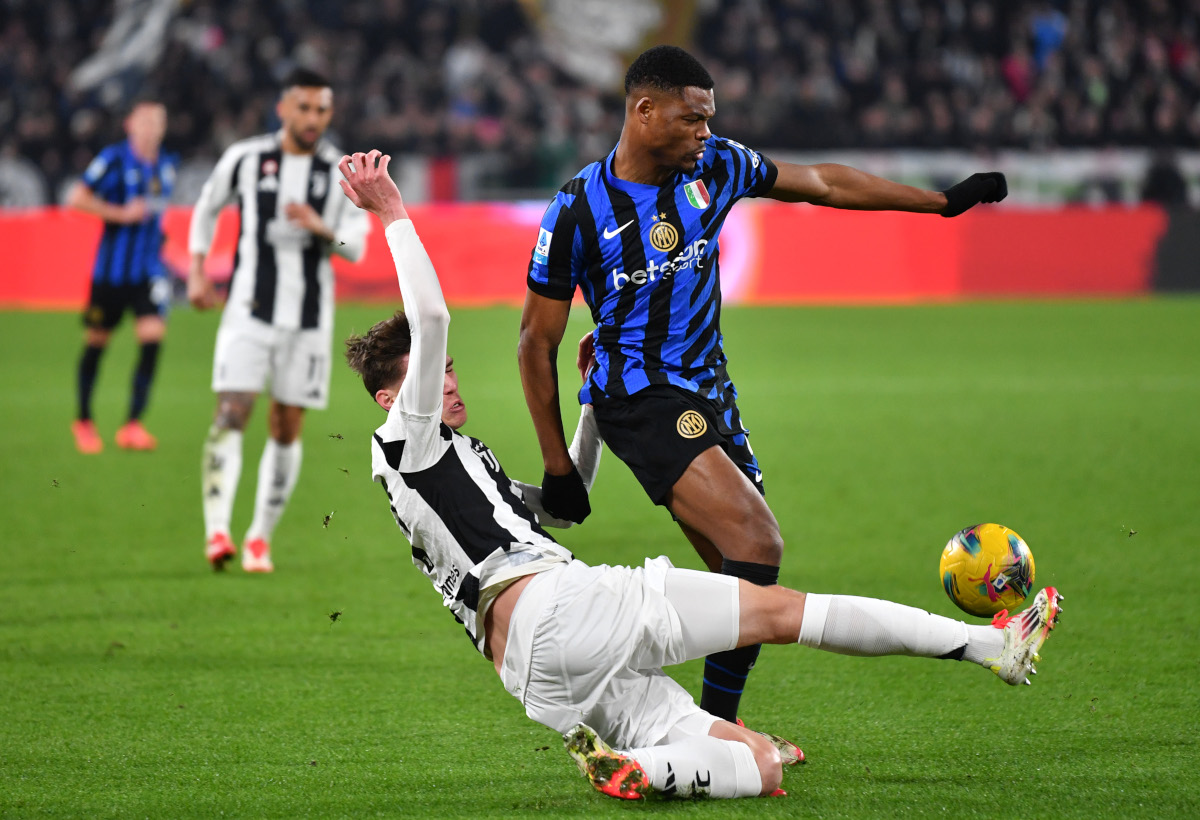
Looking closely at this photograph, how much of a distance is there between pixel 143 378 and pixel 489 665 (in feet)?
18.9

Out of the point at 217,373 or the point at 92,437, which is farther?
the point at 92,437

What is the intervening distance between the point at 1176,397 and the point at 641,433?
8747 mm

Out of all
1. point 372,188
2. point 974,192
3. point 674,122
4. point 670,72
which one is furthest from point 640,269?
point 974,192

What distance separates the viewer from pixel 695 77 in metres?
3.93

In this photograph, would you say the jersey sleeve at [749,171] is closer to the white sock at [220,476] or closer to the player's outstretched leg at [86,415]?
the white sock at [220,476]

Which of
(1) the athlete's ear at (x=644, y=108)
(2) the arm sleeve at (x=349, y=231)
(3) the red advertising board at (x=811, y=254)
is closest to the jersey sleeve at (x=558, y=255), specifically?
(1) the athlete's ear at (x=644, y=108)

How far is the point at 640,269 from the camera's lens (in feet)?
13.1

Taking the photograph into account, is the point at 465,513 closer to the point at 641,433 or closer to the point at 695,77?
the point at 641,433

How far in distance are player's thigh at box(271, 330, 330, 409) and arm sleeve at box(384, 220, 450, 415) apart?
3.30m

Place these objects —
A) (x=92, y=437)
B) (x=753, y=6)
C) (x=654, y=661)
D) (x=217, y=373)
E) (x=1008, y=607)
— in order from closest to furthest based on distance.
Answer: (x=654, y=661) → (x=1008, y=607) → (x=217, y=373) → (x=92, y=437) → (x=753, y=6)

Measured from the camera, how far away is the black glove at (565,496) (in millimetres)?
4035

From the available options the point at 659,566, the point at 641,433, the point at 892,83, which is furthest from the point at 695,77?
the point at 892,83

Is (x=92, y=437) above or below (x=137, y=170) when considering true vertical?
below

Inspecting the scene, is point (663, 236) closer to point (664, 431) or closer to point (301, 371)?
point (664, 431)
